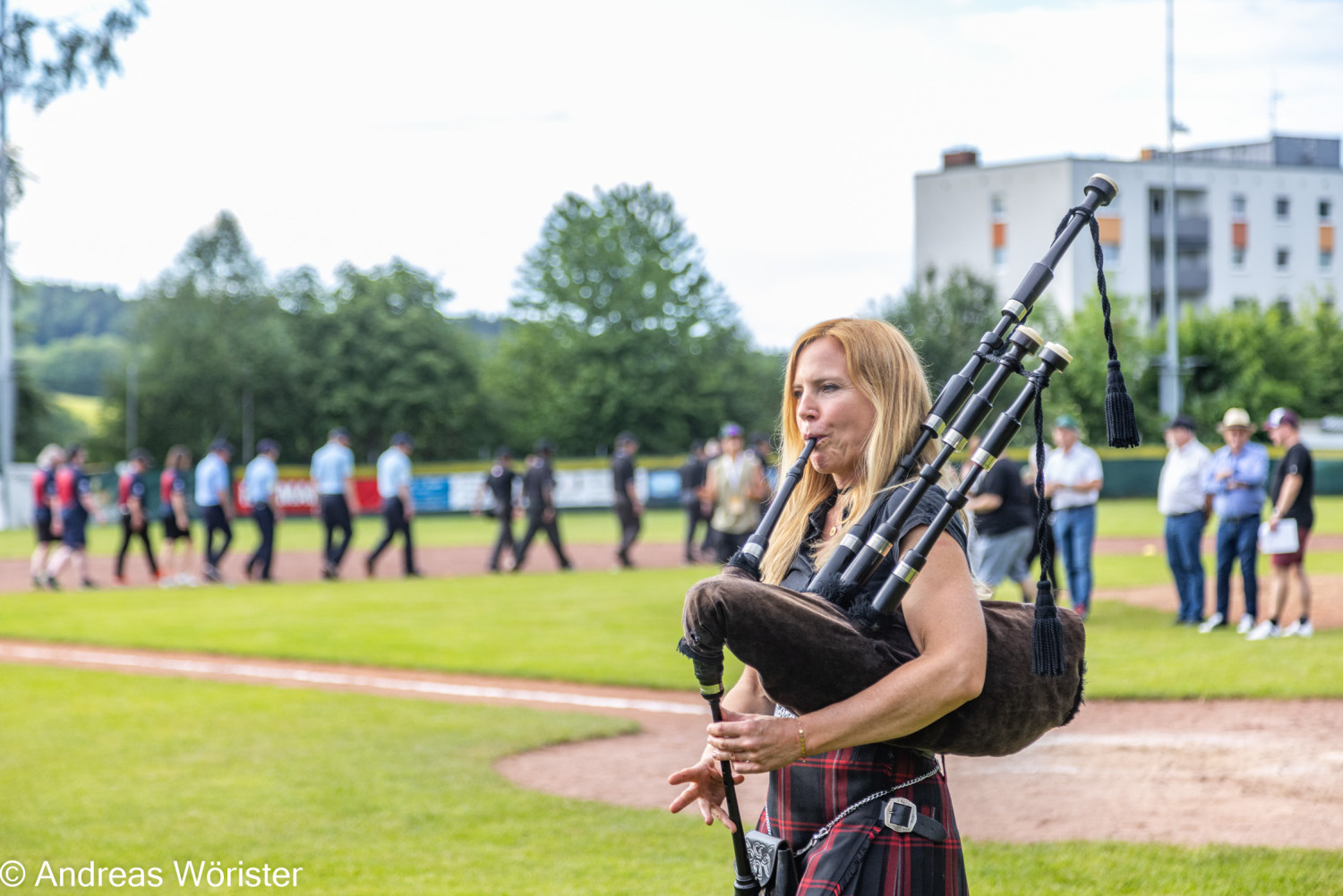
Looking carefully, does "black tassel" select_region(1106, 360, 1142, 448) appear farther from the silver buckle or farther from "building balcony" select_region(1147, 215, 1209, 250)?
"building balcony" select_region(1147, 215, 1209, 250)

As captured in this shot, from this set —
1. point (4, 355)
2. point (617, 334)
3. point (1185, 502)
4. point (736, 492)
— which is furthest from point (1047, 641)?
point (617, 334)

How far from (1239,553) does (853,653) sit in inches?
445

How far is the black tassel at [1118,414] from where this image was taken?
2.80 m

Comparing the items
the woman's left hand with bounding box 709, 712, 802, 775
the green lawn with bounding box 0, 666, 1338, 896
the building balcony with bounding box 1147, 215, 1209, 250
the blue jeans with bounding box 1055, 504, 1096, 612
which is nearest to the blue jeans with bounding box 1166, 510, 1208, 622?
the blue jeans with bounding box 1055, 504, 1096, 612

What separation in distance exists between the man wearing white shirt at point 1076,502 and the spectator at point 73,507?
14.2 m

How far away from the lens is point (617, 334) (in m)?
67.8

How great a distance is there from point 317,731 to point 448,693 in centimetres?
180

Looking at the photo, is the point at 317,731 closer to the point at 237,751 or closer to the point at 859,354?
the point at 237,751

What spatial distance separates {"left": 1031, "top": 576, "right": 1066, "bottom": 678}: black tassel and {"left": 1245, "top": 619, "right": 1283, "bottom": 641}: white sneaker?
10.6 m

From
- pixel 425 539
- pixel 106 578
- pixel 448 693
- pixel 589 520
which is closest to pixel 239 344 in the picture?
pixel 589 520

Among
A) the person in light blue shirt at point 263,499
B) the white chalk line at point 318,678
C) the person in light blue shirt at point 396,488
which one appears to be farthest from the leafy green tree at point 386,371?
the white chalk line at point 318,678

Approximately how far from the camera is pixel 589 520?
42.0m

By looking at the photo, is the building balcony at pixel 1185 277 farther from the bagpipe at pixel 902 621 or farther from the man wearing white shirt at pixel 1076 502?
the bagpipe at pixel 902 621

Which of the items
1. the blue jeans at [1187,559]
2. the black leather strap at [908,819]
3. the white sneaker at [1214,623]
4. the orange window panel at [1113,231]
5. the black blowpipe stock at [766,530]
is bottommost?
the white sneaker at [1214,623]
